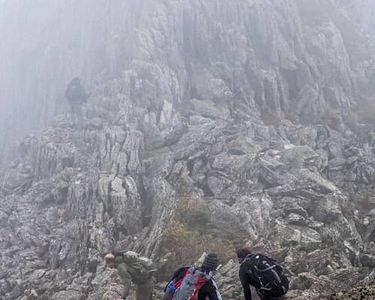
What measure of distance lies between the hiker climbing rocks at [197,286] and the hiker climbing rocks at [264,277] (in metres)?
0.81

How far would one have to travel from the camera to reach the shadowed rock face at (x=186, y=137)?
2273 cm

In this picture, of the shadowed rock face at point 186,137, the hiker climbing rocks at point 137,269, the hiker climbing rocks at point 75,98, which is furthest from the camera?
the hiker climbing rocks at point 75,98

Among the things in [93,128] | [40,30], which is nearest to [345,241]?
[93,128]

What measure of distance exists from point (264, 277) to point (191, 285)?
66.3 inches

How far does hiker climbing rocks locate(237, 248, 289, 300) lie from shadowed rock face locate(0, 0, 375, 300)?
5572 millimetres

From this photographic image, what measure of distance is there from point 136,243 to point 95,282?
3.84 meters

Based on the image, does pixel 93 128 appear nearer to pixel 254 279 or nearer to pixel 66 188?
pixel 66 188

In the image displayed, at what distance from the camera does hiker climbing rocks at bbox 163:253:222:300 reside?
9570 mm

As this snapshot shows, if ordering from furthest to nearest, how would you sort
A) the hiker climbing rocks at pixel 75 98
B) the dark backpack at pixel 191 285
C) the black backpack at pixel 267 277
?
the hiker climbing rocks at pixel 75 98 < the black backpack at pixel 267 277 < the dark backpack at pixel 191 285

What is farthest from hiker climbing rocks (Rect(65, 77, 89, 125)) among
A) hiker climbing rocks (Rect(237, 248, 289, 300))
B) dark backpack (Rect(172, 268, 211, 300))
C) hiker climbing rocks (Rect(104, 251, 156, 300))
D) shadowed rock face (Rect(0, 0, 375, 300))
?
hiker climbing rocks (Rect(237, 248, 289, 300))

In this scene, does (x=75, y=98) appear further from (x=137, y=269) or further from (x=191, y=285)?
(x=191, y=285)

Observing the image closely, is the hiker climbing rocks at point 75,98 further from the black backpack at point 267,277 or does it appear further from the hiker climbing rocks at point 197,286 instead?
the black backpack at point 267,277

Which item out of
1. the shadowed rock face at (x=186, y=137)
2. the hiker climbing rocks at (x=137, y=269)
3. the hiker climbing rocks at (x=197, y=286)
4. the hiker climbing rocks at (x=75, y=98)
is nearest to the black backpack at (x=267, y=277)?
the hiker climbing rocks at (x=197, y=286)

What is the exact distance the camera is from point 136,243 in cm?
2372
